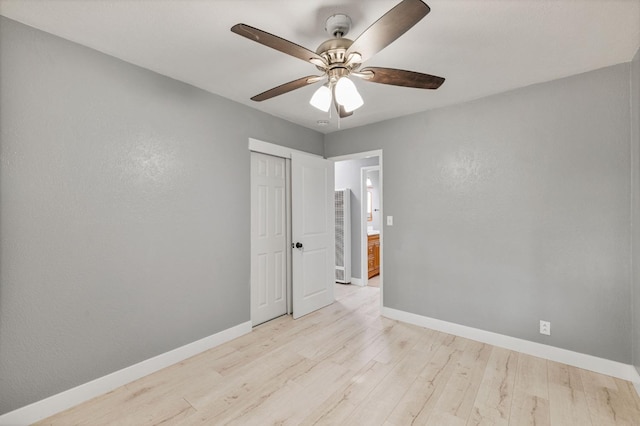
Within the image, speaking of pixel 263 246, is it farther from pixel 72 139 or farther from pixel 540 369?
pixel 540 369

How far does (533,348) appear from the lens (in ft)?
8.39

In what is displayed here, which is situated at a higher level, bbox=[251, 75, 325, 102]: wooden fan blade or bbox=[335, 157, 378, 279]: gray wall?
bbox=[251, 75, 325, 102]: wooden fan blade

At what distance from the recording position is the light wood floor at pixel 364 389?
5.92ft

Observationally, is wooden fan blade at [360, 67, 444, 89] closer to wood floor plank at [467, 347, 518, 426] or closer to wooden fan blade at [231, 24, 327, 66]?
wooden fan blade at [231, 24, 327, 66]

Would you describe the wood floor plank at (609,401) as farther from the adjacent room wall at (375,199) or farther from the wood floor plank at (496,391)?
the adjacent room wall at (375,199)

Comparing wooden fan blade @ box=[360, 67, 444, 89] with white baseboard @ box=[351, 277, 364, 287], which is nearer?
wooden fan blade @ box=[360, 67, 444, 89]

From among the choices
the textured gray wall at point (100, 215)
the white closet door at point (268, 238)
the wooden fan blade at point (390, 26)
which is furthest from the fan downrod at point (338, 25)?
the white closet door at point (268, 238)

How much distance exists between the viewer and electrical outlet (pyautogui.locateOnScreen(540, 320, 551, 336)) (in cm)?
249

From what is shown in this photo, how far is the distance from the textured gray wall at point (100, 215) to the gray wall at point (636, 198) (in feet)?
11.1

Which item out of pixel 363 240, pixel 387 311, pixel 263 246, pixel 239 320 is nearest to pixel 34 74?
pixel 263 246

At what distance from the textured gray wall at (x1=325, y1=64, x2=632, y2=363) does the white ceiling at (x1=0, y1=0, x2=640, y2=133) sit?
378 millimetres

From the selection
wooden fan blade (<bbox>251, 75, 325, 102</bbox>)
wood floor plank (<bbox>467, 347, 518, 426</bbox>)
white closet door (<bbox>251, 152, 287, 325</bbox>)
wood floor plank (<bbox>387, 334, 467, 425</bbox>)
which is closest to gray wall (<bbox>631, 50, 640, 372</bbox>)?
wood floor plank (<bbox>467, 347, 518, 426</bbox>)

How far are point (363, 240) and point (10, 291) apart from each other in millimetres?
4194

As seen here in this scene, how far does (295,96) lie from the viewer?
2828 mm
